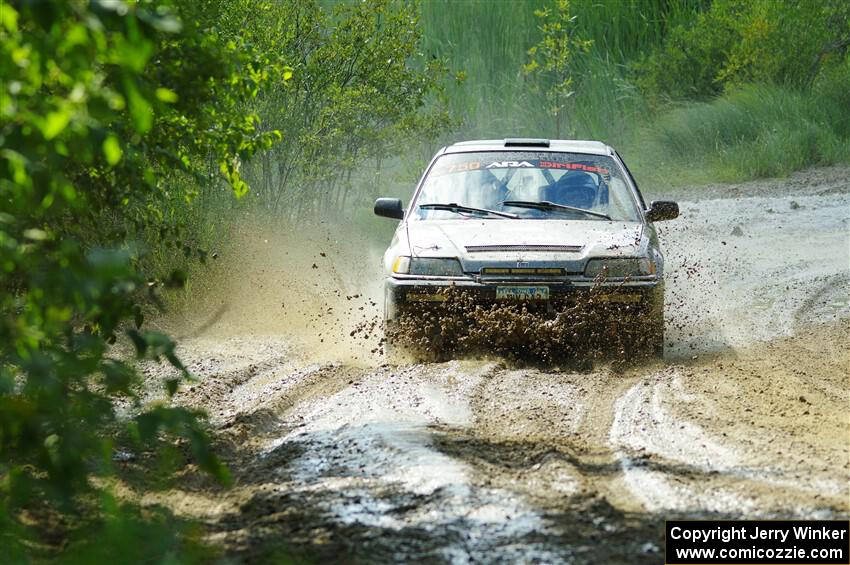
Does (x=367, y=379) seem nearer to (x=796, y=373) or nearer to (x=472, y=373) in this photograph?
(x=472, y=373)

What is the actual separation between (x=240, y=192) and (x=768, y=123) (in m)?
19.1

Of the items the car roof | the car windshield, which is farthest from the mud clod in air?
the car roof

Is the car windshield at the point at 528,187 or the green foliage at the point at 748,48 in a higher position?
→ the green foliage at the point at 748,48

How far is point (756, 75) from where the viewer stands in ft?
84.4

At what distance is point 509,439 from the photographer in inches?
256

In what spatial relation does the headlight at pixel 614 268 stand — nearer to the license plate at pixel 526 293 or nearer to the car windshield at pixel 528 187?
the license plate at pixel 526 293

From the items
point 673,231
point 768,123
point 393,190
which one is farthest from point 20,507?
point 768,123

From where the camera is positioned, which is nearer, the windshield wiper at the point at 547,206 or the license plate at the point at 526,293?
the license plate at the point at 526,293

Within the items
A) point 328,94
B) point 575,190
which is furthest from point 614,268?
point 328,94

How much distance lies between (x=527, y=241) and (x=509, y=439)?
9.21 ft

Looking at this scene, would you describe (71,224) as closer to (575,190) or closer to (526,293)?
(526,293)

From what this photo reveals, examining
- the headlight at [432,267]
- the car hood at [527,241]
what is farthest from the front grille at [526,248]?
the headlight at [432,267]

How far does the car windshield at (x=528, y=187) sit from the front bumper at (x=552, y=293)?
1.02 metres

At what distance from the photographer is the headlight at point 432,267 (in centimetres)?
897
